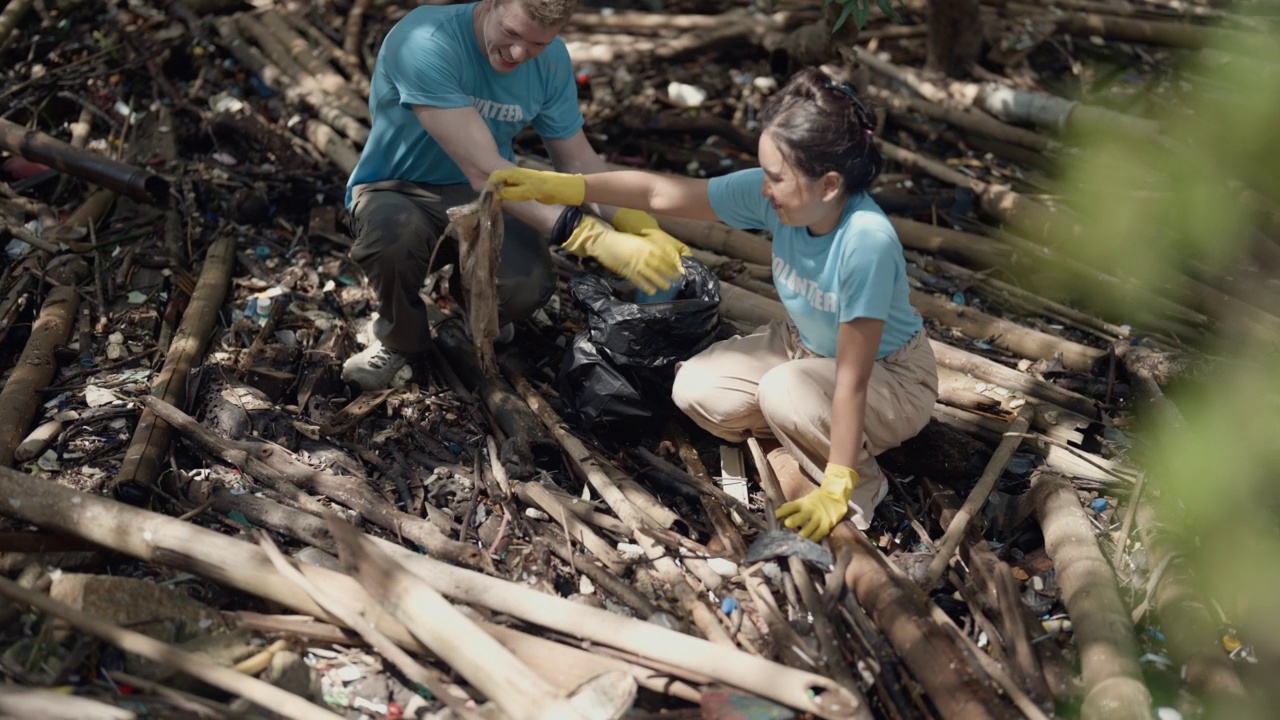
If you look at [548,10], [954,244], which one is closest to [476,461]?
[548,10]

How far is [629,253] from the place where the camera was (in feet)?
12.1

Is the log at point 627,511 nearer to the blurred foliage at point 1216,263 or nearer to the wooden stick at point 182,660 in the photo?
the wooden stick at point 182,660

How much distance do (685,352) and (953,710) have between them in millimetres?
1686

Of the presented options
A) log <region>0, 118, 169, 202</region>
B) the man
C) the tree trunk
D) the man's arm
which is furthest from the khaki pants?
the tree trunk

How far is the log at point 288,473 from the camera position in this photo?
335 centimetres

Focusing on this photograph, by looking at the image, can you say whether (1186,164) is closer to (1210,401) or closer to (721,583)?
(1210,401)

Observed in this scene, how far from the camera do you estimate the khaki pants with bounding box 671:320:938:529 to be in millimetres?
3408

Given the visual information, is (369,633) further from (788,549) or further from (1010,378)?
(1010,378)

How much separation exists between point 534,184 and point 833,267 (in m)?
1.09

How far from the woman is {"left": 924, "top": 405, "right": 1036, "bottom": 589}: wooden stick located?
0.93 ft

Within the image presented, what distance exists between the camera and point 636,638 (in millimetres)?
2730

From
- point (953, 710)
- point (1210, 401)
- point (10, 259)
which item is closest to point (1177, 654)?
point (953, 710)

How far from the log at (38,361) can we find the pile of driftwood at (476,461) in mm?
18

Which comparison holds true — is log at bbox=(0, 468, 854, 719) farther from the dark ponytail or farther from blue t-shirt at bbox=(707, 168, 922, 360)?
the dark ponytail
